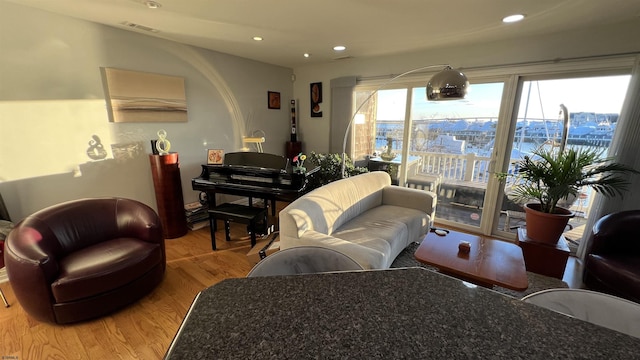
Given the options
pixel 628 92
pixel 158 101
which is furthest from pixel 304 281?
pixel 628 92

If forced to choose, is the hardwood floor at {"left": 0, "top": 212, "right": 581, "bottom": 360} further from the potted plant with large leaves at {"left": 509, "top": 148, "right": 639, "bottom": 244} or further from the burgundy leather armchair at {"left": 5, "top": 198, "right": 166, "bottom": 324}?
the potted plant with large leaves at {"left": 509, "top": 148, "right": 639, "bottom": 244}

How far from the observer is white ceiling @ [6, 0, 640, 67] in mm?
2080

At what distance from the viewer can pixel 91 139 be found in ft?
9.09

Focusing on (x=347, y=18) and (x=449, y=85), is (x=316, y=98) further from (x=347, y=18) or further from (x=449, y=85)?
(x=449, y=85)

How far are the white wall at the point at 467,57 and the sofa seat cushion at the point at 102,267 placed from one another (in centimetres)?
314

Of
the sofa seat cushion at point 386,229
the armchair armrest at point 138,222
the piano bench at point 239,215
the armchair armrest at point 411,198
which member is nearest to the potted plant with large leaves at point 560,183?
the armchair armrest at point 411,198

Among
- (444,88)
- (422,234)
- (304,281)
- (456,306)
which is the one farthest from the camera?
(422,234)

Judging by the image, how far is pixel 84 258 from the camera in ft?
6.55

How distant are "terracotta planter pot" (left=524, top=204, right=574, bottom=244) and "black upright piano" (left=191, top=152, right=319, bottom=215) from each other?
2.32 meters

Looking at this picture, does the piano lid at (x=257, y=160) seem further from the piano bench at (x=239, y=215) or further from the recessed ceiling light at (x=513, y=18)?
the recessed ceiling light at (x=513, y=18)

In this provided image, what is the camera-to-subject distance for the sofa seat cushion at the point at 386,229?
2.28 m

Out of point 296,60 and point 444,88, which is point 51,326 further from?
point 296,60

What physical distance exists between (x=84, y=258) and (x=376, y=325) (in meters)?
2.35

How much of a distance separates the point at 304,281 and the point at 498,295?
580 millimetres
